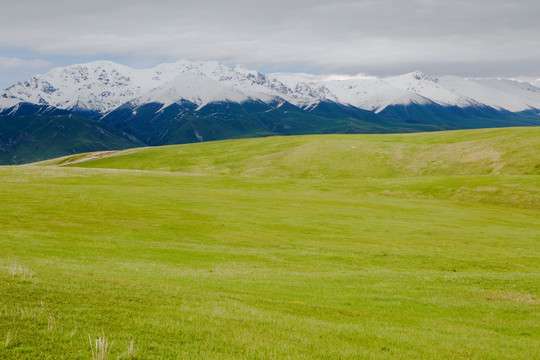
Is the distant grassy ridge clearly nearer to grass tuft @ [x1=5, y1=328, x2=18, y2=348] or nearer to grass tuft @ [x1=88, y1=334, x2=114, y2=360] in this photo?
grass tuft @ [x1=88, y1=334, x2=114, y2=360]

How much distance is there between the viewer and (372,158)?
162500mm

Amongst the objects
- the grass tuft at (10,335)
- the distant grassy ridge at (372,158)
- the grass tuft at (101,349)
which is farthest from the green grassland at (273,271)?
the distant grassy ridge at (372,158)

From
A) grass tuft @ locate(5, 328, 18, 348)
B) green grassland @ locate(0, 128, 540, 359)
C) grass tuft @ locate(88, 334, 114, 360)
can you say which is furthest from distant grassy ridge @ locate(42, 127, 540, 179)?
grass tuft @ locate(5, 328, 18, 348)

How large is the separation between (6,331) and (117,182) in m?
101

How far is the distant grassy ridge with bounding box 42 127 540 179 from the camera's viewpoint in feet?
459

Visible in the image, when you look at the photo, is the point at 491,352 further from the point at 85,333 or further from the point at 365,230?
the point at 365,230

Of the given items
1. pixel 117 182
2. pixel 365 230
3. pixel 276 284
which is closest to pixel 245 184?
pixel 117 182

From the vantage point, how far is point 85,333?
1299cm

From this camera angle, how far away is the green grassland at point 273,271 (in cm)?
1401

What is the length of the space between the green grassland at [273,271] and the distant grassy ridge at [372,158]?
124ft

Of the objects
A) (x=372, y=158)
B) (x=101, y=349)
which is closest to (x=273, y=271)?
(x=101, y=349)

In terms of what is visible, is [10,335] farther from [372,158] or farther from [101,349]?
[372,158]

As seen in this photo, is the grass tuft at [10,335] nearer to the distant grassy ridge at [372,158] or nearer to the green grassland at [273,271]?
the green grassland at [273,271]

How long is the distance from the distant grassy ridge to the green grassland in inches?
1491
